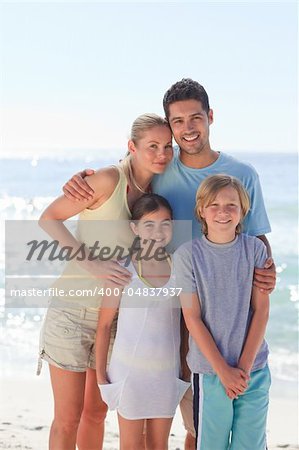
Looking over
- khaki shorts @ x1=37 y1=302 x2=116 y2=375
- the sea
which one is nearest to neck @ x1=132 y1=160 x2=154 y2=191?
khaki shorts @ x1=37 y1=302 x2=116 y2=375

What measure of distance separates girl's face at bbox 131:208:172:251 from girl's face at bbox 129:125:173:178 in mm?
200

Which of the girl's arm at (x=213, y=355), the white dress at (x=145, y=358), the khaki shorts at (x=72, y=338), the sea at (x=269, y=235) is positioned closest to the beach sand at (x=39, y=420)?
the sea at (x=269, y=235)

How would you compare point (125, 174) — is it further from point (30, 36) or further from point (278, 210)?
point (30, 36)

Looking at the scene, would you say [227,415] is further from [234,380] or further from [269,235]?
[269,235]

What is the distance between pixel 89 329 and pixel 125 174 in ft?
2.23

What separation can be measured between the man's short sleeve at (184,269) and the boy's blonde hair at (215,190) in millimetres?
132

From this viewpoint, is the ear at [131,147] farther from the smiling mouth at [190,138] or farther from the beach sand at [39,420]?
the beach sand at [39,420]

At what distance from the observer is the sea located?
281 inches

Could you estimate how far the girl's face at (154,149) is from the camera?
112 inches

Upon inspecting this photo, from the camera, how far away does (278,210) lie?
16094 mm

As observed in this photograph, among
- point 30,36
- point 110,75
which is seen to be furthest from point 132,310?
point 110,75

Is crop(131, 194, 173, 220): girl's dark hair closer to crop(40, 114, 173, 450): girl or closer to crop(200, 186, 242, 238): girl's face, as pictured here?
crop(40, 114, 173, 450): girl

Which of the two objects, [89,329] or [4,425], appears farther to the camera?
[4,425]

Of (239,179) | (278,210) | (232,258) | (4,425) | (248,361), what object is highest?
(278,210)
